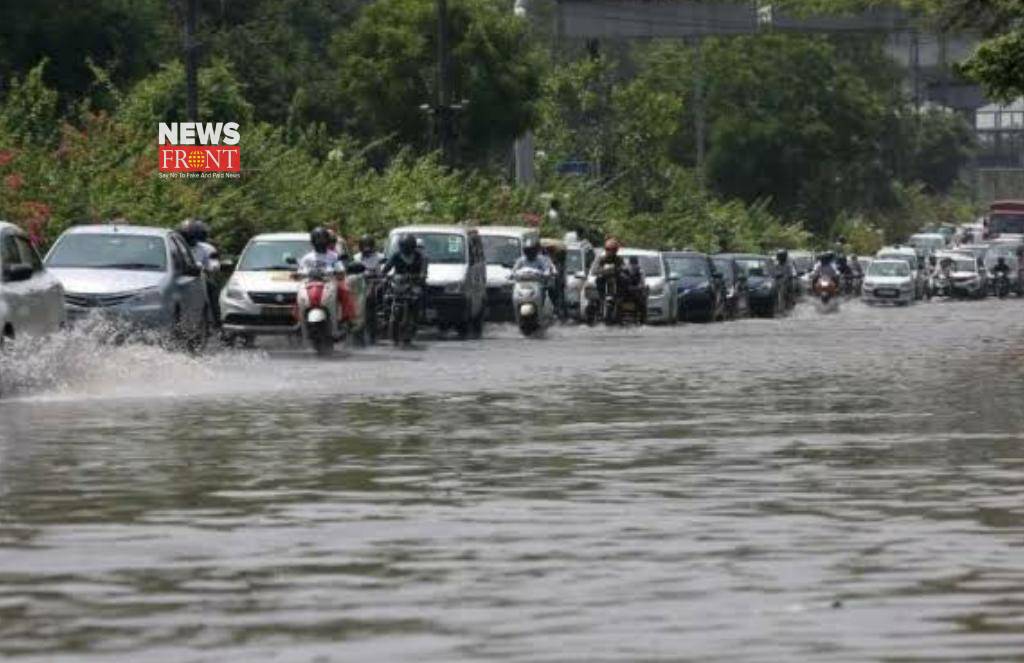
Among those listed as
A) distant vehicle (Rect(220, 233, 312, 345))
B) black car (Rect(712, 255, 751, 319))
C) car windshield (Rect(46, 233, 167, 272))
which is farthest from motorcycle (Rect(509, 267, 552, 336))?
black car (Rect(712, 255, 751, 319))

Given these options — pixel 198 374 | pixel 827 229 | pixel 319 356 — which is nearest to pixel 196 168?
pixel 319 356

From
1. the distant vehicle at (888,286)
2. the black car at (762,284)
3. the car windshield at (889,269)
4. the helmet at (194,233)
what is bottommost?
the distant vehicle at (888,286)

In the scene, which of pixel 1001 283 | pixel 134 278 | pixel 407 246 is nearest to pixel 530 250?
pixel 407 246

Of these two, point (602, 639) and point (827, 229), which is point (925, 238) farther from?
point (602, 639)

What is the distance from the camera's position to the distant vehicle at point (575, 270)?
60438mm

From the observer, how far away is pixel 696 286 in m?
66.5

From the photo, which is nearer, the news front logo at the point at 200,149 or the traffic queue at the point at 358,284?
the traffic queue at the point at 358,284

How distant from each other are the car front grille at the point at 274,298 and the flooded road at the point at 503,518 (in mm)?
9684

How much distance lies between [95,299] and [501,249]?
71.3 ft

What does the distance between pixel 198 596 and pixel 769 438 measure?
32.5ft

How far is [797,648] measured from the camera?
34.1 feet

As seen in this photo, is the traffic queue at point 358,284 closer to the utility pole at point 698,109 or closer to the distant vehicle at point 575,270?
the distant vehicle at point 575,270

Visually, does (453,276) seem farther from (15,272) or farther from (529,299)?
(15,272)

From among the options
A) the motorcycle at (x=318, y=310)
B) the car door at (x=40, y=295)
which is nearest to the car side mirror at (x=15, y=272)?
the car door at (x=40, y=295)
